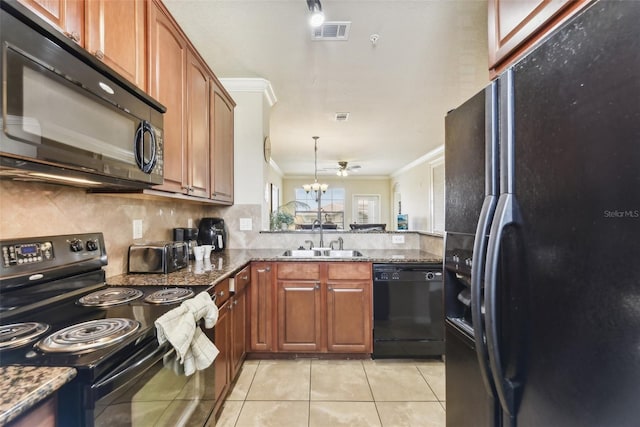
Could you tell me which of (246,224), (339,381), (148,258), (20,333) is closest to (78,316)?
(20,333)

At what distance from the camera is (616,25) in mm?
510

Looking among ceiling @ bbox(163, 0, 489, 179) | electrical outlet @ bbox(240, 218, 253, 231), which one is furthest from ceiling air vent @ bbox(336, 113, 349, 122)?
electrical outlet @ bbox(240, 218, 253, 231)

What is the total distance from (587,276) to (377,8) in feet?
6.64

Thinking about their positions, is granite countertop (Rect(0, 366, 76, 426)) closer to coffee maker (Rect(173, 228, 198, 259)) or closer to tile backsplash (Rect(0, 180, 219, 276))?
tile backsplash (Rect(0, 180, 219, 276))

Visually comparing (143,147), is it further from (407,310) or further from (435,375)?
(435,375)

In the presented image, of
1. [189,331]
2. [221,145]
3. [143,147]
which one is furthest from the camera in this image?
[221,145]

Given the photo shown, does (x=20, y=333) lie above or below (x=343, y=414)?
above

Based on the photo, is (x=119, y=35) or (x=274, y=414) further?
(x=274, y=414)

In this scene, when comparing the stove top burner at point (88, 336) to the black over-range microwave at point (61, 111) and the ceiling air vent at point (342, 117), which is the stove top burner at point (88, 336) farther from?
the ceiling air vent at point (342, 117)

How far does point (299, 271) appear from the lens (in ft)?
7.95

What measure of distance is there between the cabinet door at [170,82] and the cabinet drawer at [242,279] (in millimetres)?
712

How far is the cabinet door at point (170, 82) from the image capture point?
1.49 metres

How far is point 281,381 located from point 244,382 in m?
0.28

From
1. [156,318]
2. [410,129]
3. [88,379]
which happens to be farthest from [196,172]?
[410,129]
